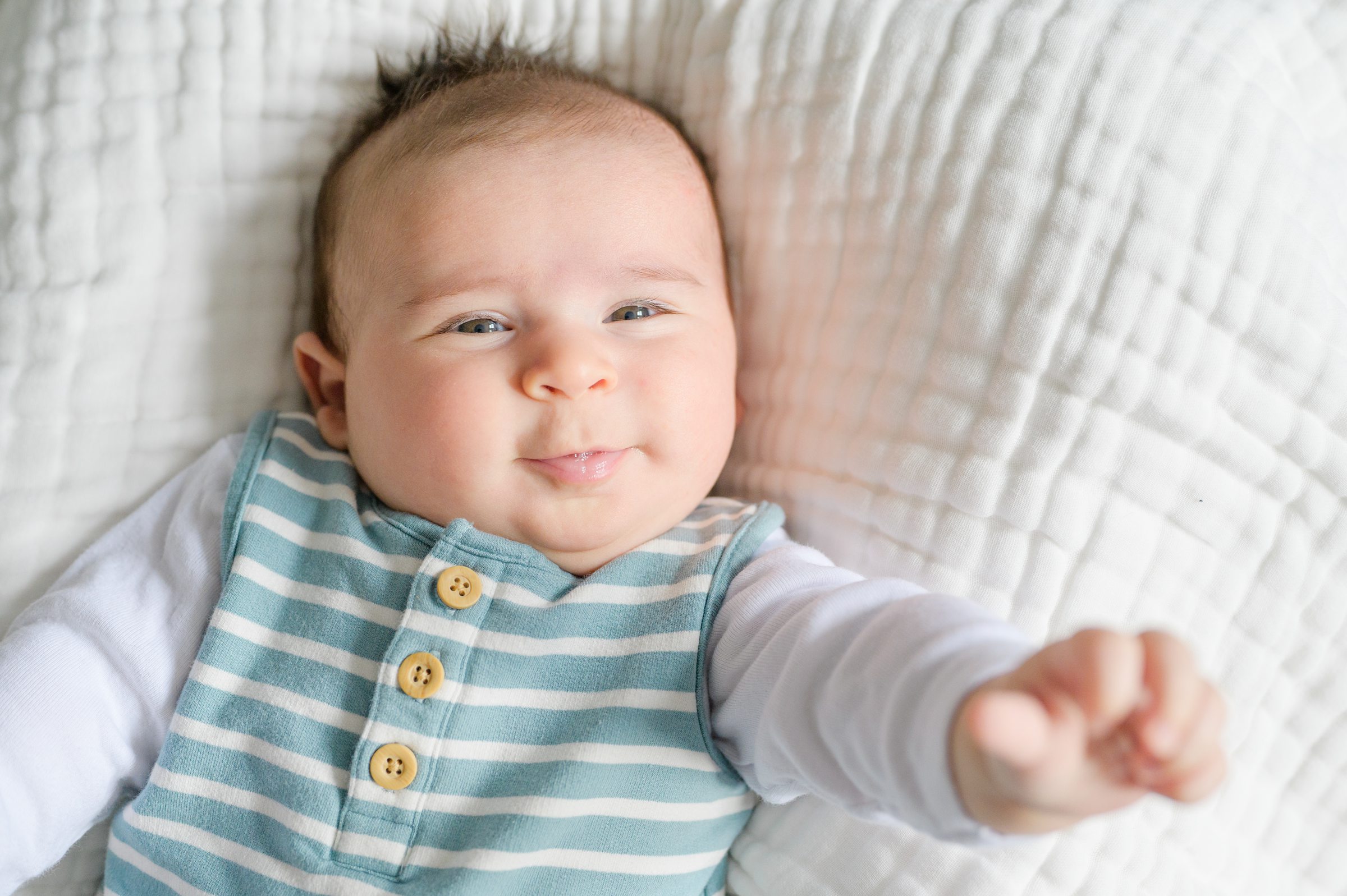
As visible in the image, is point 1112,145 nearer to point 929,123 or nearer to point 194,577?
point 929,123

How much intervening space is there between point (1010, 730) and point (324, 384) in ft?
2.67

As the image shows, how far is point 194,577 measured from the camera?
0.98 m

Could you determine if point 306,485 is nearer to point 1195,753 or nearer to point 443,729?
point 443,729

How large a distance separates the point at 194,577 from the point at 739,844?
0.56 metres

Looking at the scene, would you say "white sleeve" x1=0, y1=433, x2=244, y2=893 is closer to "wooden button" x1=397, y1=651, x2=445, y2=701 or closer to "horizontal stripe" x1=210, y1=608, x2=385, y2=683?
"horizontal stripe" x1=210, y1=608, x2=385, y2=683

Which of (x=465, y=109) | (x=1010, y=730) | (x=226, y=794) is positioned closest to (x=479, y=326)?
(x=465, y=109)

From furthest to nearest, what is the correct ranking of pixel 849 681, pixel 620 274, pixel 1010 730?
pixel 620 274, pixel 849 681, pixel 1010 730

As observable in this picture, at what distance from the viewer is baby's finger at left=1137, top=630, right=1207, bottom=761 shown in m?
0.55

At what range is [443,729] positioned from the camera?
88cm

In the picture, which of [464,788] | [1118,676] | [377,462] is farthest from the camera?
[377,462]

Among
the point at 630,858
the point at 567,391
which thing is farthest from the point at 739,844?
the point at 567,391

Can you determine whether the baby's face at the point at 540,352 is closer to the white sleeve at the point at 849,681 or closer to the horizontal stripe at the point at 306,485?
the horizontal stripe at the point at 306,485

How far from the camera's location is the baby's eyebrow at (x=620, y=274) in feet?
3.12

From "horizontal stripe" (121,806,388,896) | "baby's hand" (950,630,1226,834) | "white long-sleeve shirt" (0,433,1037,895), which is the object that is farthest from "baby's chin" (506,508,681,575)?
"baby's hand" (950,630,1226,834)
